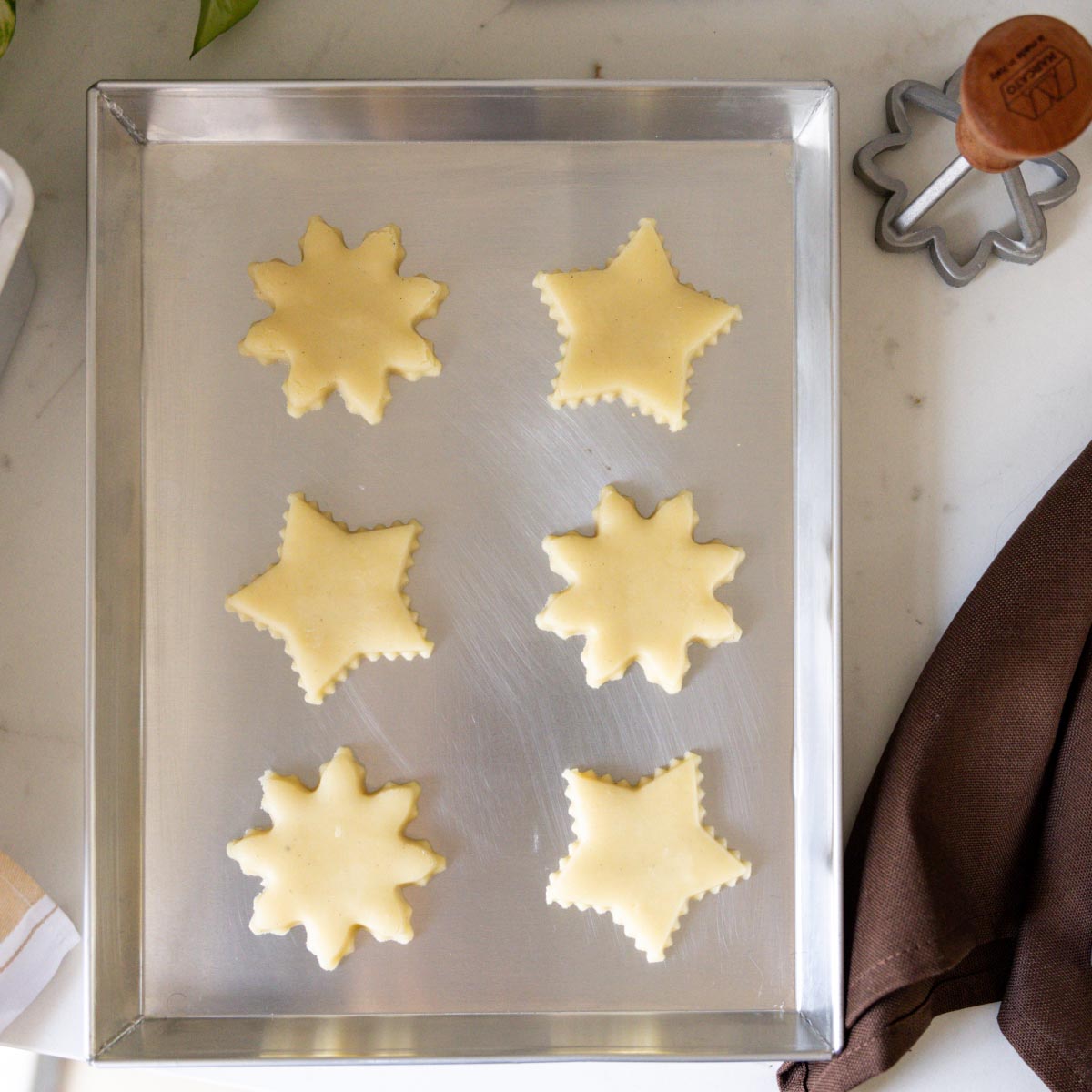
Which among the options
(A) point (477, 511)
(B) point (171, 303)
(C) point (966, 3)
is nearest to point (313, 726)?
(A) point (477, 511)

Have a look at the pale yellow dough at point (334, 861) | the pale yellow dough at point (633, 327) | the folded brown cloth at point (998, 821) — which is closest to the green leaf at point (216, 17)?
the pale yellow dough at point (633, 327)

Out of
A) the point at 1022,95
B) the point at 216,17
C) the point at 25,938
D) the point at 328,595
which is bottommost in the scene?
the point at 25,938

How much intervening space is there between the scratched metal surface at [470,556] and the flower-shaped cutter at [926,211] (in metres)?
0.07

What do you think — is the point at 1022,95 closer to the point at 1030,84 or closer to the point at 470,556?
the point at 1030,84

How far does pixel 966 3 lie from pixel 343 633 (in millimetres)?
721

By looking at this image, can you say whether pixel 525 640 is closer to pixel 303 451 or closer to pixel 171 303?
pixel 303 451

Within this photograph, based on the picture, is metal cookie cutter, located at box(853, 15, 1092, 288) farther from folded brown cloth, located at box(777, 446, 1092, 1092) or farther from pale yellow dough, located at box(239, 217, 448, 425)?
pale yellow dough, located at box(239, 217, 448, 425)

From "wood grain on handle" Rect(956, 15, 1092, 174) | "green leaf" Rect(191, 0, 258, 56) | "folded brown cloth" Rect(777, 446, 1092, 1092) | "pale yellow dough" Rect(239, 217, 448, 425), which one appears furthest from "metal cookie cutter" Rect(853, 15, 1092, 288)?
"green leaf" Rect(191, 0, 258, 56)

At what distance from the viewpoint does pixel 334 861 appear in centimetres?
77

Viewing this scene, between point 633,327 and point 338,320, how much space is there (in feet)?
0.76

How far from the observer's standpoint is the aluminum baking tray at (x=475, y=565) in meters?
0.79

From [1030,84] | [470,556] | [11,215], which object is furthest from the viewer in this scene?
[470,556]

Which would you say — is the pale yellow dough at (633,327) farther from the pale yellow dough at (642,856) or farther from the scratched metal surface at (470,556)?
the pale yellow dough at (642,856)

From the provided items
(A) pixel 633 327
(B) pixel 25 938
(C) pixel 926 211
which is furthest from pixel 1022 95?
(B) pixel 25 938
